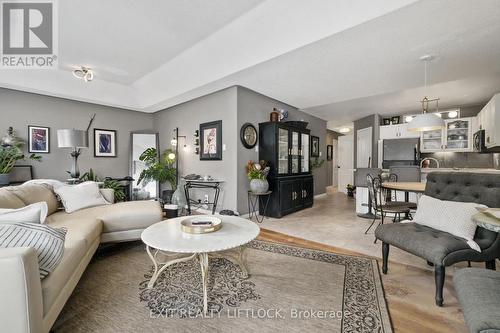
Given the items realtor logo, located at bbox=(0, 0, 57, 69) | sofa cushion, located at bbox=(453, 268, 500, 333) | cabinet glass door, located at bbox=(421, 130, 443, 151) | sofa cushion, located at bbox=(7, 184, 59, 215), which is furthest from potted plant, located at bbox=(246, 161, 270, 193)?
cabinet glass door, located at bbox=(421, 130, 443, 151)

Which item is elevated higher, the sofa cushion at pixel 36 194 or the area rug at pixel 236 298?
the sofa cushion at pixel 36 194

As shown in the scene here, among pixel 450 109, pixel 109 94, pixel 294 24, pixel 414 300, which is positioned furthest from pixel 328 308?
pixel 450 109

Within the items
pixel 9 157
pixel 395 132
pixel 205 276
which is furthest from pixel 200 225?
pixel 395 132

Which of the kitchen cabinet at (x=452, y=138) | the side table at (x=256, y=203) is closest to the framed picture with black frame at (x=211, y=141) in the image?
the side table at (x=256, y=203)

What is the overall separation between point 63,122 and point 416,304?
6.04 m

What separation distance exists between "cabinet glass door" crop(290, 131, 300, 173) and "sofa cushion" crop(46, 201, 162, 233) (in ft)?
9.66

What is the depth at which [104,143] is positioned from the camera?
5.03 m

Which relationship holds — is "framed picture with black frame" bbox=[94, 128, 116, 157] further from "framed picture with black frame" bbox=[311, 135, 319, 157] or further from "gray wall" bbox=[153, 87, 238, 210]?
"framed picture with black frame" bbox=[311, 135, 319, 157]

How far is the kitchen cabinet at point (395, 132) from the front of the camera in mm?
5770

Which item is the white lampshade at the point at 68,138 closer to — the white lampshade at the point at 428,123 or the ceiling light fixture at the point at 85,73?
the ceiling light fixture at the point at 85,73

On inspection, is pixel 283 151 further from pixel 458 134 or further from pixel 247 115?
pixel 458 134

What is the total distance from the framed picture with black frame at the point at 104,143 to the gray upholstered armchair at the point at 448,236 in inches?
214

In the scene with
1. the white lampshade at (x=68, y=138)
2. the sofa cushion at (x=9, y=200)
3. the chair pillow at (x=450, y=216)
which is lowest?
the chair pillow at (x=450, y=216)

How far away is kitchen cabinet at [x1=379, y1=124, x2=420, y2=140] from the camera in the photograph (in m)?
5.77
